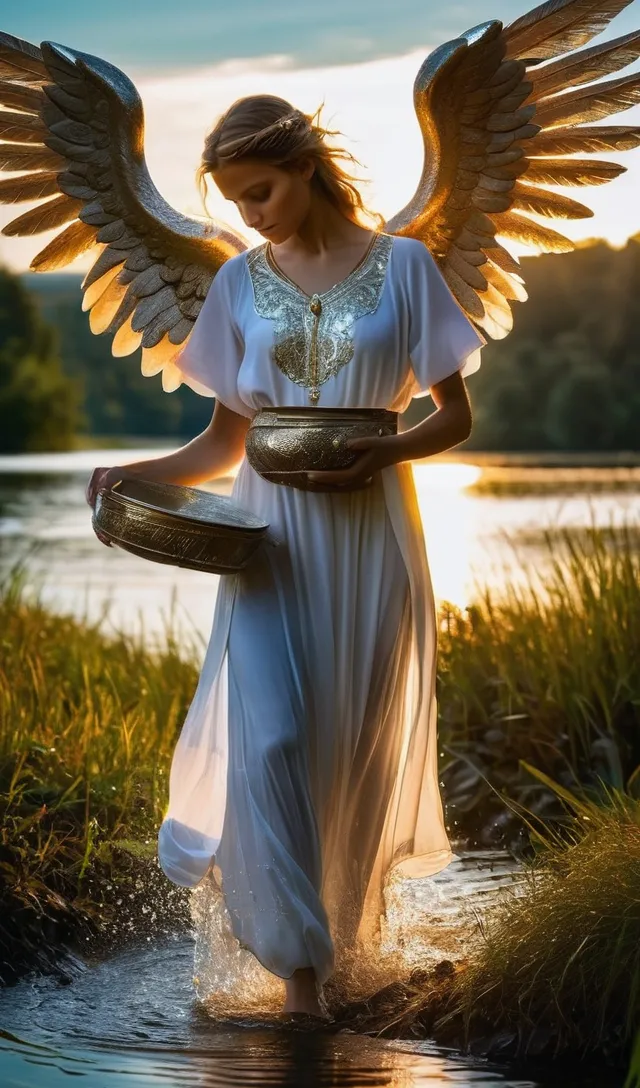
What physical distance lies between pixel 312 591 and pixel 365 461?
1.13ft

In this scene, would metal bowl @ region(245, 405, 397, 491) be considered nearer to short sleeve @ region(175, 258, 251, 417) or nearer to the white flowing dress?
the white flowing dress

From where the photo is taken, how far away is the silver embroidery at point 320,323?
3936mm

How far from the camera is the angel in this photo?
3.86 m

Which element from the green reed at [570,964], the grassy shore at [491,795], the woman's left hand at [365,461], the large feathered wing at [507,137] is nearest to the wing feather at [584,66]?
the large feathered wing at [507,137]

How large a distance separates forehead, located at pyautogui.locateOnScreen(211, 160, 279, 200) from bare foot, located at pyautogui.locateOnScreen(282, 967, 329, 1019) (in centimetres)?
174

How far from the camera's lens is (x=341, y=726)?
402 cm

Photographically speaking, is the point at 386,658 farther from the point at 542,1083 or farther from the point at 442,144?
the point at 442,144

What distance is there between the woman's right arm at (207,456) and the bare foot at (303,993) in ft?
3.87

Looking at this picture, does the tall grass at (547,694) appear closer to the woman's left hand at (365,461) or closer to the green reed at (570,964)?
the green reed at (570,964)

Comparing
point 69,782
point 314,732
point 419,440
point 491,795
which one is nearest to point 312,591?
point 314,732

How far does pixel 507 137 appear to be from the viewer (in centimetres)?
445

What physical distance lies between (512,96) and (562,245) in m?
0.50

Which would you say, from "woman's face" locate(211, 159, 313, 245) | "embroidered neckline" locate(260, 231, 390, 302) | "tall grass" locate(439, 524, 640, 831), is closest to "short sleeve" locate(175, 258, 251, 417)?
"embroidered neckline" locate(260, 231, 390, 302)

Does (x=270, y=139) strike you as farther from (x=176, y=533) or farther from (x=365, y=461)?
(x=176, y=533)
